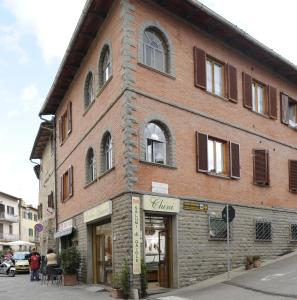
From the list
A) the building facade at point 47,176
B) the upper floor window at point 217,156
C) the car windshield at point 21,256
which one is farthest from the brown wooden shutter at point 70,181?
the car windshield at point 21,256

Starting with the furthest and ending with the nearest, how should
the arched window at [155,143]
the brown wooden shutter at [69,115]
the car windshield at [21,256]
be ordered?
the car windshield at [21,256] < the brown wooden shutter at [69,115] < the arched window at [155,143]

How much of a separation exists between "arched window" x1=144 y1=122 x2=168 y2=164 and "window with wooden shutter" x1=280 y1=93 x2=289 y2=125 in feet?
27.8

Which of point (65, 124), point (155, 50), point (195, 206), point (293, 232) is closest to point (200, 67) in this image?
point (155, 50)

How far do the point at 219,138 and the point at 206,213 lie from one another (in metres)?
3.02

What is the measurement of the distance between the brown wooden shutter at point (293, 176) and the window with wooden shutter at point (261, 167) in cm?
230

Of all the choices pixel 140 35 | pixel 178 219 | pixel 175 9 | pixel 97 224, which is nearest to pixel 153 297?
pixel 178 219

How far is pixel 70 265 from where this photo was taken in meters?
21.0

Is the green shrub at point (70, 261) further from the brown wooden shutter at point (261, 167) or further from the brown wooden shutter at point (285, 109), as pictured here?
the brown wooden shutter at point (285, 109)

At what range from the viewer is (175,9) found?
18391 mm

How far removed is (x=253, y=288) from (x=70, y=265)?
861cm

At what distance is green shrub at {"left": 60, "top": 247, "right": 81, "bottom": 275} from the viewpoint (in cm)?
2088

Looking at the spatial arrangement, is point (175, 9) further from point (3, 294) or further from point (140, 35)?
point (3, 294)

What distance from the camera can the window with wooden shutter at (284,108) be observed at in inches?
945

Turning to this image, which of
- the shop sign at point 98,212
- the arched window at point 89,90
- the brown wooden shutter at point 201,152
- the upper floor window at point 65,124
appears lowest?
the shop sign at point 98,212
